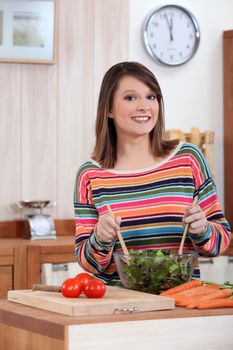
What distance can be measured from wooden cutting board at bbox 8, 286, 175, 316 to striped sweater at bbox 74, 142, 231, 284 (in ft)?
0.64

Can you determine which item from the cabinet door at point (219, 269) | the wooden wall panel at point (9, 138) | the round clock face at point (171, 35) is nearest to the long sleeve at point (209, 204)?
the cabinet door at point (219, 269)

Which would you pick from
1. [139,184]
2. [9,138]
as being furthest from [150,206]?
[9,138]

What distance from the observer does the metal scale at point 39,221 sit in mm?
4535

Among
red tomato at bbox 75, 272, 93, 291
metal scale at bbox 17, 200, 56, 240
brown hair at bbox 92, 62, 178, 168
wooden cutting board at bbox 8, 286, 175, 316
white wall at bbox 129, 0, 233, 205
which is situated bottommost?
wooden cutting board at bbox 8, 286, 175, 316

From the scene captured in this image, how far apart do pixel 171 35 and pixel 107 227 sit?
9.14ft

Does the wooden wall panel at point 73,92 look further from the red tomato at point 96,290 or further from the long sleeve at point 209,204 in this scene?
the red tomato at point 96,290

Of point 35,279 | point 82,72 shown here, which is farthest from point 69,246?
point 82,72

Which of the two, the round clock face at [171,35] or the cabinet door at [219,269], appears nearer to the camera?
the cabinet door at [219,269]

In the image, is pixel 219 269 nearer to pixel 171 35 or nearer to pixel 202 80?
pixel 202 80

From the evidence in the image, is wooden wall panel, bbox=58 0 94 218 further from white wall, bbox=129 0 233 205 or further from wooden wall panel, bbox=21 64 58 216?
white wall, bbox=129 0 233 205

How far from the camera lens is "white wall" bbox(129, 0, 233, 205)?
203 inches

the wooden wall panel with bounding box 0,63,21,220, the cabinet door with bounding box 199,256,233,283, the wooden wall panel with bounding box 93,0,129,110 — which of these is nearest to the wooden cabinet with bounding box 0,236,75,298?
the wooden wall panel with bounding box 0,63,21,220

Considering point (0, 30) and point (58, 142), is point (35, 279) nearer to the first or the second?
point (58, 142)

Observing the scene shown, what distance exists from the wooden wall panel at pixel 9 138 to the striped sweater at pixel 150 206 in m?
1.96
